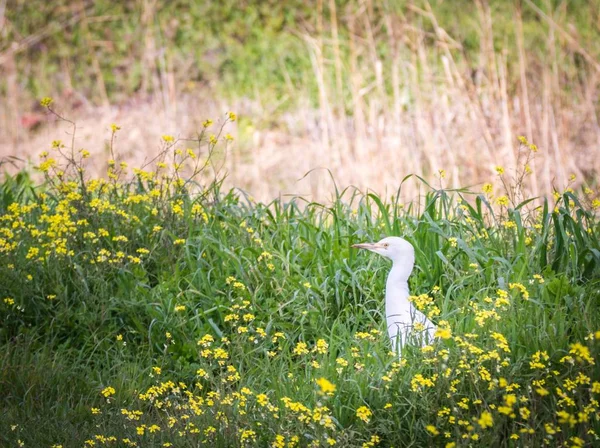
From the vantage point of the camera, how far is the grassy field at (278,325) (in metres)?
3.23

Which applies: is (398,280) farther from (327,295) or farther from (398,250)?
(327,295)

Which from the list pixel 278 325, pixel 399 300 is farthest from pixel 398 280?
pixel 278 325

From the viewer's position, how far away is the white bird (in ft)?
12.0

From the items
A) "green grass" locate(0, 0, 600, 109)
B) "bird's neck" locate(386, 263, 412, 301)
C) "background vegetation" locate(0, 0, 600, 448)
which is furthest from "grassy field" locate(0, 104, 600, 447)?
"green grass" locate(0, 0, 600, 109)

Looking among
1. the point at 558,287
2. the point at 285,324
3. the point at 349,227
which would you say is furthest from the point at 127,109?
the point at 558,287

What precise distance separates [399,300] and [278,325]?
71 cm

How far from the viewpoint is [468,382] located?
335 centimetres

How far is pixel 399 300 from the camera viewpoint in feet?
12.6

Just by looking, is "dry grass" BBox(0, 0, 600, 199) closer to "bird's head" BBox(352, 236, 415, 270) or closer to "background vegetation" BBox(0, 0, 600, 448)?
"background vegetation" BBox(0, 0, 600, 448)

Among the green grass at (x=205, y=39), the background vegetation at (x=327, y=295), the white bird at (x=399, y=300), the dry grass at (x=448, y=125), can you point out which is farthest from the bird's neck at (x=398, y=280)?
the green grass at (x=205, y=39)

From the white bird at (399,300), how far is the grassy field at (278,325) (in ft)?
0.30

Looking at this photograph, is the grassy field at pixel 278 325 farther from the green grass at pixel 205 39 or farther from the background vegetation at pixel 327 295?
the green grass at pixel 205 39

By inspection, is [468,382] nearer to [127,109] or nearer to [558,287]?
[558,287]

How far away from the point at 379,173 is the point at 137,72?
5558mm
